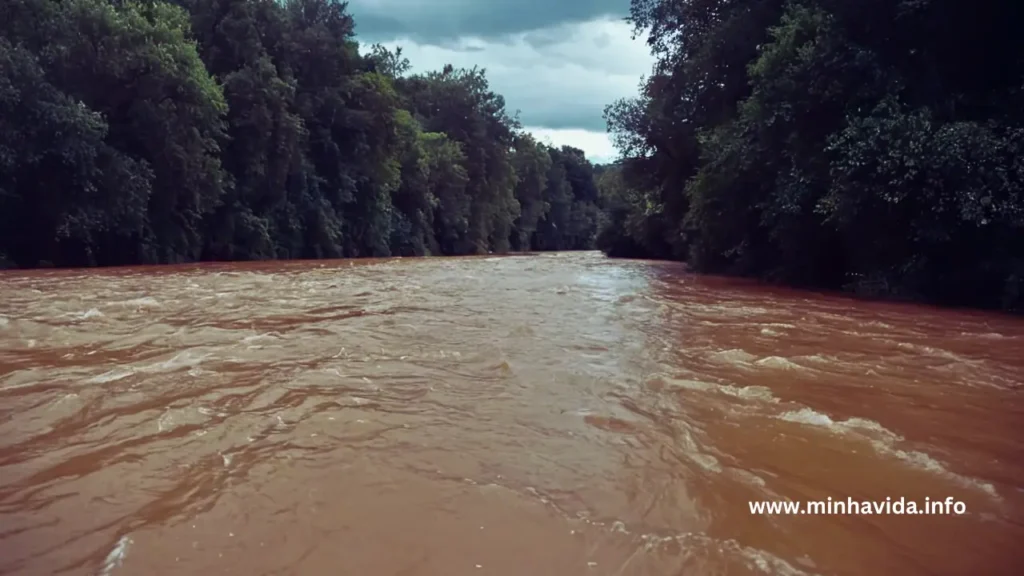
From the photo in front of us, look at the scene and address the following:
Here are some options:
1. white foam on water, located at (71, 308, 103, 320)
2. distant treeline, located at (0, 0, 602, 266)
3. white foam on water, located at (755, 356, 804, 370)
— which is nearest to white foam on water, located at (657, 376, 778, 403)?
white foam on water, located at (755, 356, 804, 370)

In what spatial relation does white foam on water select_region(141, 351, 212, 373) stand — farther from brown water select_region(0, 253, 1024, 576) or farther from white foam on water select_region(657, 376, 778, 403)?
white foam on water select_region(657, 376, 778, 403)

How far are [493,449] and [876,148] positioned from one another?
31.8 ft

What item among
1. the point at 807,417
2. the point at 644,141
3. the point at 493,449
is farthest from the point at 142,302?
the point at 644,141

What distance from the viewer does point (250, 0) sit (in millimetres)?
28828

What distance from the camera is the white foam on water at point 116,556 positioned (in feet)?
8.24

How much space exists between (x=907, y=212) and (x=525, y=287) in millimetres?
6924

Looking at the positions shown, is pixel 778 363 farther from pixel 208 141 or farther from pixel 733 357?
pixel 208 141

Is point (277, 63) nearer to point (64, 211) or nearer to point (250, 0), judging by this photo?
point (250, 0)

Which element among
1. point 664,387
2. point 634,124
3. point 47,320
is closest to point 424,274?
point 634,124

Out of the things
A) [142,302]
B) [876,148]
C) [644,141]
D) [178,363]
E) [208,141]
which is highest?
[644,141]

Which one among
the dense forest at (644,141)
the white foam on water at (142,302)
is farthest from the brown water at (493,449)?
the dense forest at (644,141)

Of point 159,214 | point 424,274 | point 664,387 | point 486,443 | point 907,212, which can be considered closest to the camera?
point 486,443

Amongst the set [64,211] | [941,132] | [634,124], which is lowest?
[64,211]

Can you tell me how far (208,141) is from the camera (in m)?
23.2
